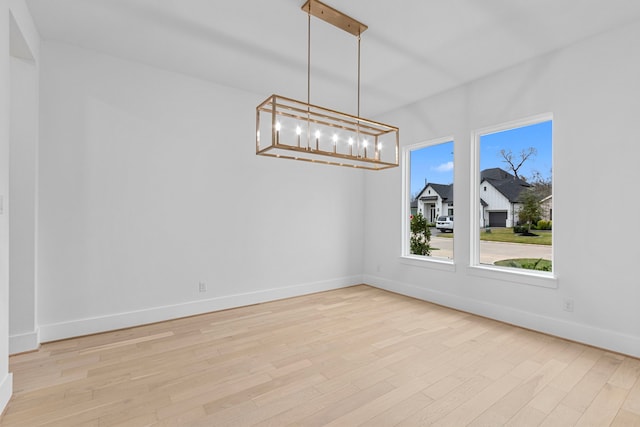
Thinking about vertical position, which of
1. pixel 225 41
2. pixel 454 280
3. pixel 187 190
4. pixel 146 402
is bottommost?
pixel 146 402

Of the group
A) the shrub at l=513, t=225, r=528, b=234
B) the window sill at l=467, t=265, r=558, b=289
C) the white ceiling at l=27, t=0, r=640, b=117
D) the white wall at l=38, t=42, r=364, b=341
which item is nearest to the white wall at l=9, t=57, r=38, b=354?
the white wall at l=38, t=42, r=364, b=341

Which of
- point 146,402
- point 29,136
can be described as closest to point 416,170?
point 146,402

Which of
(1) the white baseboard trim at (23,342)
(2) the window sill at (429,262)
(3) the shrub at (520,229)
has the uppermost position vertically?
(3) the shrub at (520,229)

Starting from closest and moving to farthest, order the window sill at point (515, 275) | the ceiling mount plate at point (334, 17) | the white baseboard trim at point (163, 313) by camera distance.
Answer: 1. the ceiling mount plate at point (334, 17)
2. the white baseboard trim at point (163, 313)
3. the window sill at point (515, 275)

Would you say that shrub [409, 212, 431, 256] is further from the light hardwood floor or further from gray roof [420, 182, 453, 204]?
the light hardwood floor

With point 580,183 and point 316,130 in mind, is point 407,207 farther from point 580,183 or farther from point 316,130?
point 316,130

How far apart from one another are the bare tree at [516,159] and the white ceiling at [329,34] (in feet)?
3.24

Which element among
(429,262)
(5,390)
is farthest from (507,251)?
(5,390)

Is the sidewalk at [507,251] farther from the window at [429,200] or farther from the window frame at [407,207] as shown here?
the window frame at [407,207]

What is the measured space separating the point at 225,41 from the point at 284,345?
3.01m

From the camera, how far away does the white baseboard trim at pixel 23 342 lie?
2678mm

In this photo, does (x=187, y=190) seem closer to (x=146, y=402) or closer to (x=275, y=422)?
(x=146, y=402)

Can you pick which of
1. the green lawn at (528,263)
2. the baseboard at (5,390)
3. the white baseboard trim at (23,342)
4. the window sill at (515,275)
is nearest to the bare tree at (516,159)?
the green lawn at (528,263)

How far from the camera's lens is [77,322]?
307 centimetres
